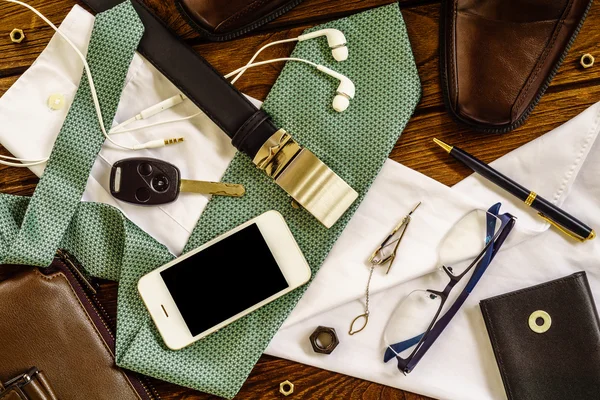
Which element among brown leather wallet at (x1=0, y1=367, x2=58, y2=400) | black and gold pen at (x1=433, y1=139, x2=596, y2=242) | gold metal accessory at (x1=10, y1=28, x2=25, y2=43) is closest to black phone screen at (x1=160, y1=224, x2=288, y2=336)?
brown leather wallet at (x1=0, y1=367, x2=58, y2=400)

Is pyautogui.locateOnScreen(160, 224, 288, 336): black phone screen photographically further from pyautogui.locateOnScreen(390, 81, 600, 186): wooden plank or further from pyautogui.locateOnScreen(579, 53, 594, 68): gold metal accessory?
pyautogui.locateOnScreen(579, 53, 594, 68): gold metal accessory

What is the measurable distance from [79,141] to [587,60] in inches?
30.0

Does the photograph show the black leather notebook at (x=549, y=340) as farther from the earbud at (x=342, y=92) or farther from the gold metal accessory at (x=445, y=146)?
the earbud at (x=342, y=92)

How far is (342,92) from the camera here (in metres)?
0.83

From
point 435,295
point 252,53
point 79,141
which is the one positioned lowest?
point 79,141

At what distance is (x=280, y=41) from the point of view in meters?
0.86

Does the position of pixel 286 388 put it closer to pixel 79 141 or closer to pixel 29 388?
pixel 29 388

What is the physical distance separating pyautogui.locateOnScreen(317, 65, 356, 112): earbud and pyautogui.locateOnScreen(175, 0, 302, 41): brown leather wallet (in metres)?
0.12

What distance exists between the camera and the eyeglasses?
0.84m

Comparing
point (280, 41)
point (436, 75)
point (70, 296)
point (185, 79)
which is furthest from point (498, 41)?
point (70, 296)

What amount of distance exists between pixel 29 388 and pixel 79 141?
356 millimetres

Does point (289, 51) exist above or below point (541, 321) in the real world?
above

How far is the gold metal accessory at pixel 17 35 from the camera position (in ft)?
2.89

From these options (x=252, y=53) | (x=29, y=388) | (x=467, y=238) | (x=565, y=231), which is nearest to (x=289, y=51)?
(x=252, y=53)
